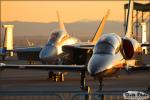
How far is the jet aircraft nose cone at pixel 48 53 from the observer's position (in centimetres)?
3077

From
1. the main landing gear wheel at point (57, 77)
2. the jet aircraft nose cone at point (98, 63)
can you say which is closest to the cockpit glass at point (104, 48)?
the jet aircraft nose cone at point (98, 63)

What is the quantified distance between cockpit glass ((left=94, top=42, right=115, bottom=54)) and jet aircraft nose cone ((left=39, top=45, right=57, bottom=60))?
1111 cm

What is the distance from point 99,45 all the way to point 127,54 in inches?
98.1

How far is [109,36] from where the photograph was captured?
2033cm

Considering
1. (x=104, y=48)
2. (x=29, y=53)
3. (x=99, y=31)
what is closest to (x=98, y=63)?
(x=104, y=48)

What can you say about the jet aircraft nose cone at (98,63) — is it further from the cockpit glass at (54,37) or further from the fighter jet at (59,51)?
the cockpit glass at (54,37)

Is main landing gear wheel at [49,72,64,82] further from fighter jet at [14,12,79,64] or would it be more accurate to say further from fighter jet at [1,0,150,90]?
fighter jet at [1,0,150,90]

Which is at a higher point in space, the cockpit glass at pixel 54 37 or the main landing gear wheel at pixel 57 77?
the cockpit glass at pixel 54 37

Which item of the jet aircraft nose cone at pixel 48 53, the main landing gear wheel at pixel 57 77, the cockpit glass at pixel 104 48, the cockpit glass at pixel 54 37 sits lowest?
the main landing gear wheel at pixel 57 77

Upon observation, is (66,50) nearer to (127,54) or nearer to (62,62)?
(62,62)

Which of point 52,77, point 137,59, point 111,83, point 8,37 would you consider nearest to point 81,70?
point 137,59

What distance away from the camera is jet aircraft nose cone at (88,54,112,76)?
1845 cm

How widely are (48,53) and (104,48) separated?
37.7 ft

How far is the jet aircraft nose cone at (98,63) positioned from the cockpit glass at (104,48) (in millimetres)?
197
